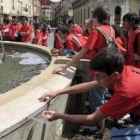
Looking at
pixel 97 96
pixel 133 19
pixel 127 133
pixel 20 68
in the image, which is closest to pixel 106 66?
pixel 127 133

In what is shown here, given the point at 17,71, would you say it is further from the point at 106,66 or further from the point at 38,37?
the point at 38,37

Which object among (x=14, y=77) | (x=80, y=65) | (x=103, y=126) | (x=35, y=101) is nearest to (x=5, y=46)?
(x=14, y=77)

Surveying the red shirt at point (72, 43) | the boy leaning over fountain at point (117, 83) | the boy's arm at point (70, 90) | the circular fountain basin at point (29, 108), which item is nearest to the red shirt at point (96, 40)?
the circular fountain basin at point (29, 108)

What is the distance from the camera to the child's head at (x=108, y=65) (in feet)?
9.15

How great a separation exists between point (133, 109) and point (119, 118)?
0.41 ft

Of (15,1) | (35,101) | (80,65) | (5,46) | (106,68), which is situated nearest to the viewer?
(106,68)

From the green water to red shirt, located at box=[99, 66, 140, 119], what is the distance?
2783mm

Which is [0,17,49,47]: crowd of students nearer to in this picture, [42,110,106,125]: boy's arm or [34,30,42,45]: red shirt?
[34,30,42,45]: red shirt

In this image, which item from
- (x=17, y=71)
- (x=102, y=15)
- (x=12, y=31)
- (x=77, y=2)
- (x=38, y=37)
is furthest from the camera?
(x=77, y=2)

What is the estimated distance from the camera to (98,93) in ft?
17.5

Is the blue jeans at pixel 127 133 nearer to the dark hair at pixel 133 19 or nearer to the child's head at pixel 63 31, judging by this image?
the dark hair at pixel 133 19

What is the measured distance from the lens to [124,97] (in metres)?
2.78

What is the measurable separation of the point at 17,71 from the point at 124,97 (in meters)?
4.78

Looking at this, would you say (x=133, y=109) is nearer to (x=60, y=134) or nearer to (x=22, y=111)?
(x=22, y=111)
